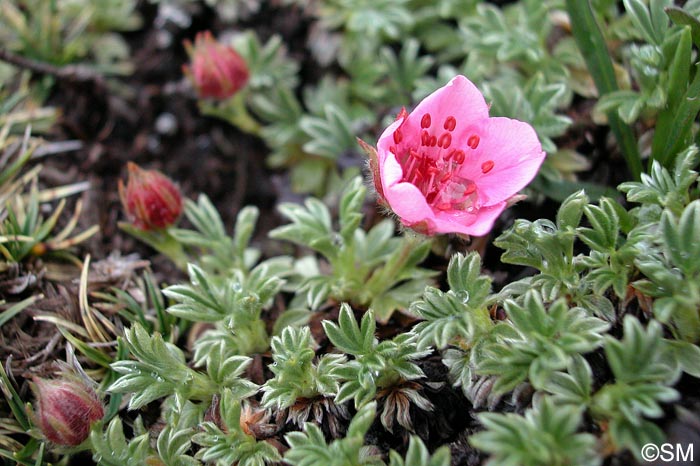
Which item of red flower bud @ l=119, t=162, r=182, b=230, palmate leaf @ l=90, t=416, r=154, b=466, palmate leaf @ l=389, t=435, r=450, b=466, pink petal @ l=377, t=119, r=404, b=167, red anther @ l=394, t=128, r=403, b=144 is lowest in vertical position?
palmate leaf @ l=90, t=416, r=154, b=466

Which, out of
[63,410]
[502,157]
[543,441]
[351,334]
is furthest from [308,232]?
[543,441]

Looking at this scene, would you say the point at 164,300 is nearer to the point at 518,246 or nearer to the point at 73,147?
the point at 73,147

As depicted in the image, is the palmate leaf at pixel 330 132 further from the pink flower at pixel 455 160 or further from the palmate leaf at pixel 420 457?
the palmate leaf at pixel 420 457

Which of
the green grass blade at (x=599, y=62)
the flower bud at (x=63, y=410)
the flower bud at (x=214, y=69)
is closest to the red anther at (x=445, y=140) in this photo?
the green grass blade at (x=599, y=62)

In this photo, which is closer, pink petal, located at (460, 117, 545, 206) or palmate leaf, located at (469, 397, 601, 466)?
palmate leaf, located at (469, 397, 601, 466)

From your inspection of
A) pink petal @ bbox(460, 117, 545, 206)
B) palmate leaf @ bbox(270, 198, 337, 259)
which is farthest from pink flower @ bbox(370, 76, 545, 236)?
palmate leaf @ bbox(270, 198, 337, 259)

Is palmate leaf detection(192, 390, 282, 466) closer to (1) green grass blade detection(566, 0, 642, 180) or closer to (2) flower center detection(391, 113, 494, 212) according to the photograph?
(2) flower center detection(391, 113, 494, 212)

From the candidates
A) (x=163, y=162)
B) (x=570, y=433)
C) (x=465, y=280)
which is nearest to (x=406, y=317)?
(x=465, y=280)

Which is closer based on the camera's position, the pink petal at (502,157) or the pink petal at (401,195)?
the pink petal at (401,195)
